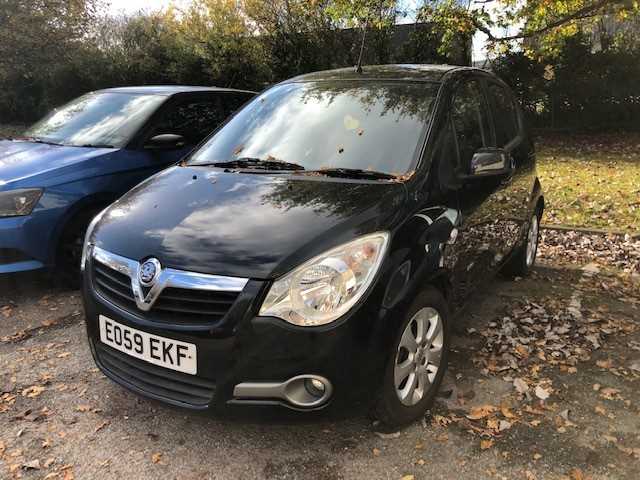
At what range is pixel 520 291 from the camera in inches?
187

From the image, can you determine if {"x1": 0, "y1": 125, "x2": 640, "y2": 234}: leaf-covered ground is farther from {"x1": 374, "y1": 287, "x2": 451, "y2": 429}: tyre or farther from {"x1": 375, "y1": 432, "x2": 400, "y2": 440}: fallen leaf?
{"x1": 375, "y1": 432, "x2": 400, "y2": 440}: fallen leaf

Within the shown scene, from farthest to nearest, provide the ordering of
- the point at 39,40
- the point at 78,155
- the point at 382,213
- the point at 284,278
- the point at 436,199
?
the point at 39,40
the point at 78,155
the point at 436,199
the point at 382,213
the point at 284,278

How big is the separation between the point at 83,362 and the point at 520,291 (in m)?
3.43

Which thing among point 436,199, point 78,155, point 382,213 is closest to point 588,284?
point 436,199

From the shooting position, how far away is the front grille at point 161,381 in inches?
95.7

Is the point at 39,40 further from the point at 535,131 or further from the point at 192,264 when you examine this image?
the point at 192,264

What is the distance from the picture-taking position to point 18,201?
4242mm

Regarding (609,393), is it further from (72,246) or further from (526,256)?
(72,246)

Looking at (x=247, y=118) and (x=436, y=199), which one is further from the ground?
(x=247, y=118)

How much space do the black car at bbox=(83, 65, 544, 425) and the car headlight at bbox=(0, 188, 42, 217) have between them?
1447 millimetres

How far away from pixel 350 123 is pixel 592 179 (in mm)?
7282

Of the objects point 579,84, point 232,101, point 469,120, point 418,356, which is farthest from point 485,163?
point 579,84

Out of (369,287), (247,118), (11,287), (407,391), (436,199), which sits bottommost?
(11,287)

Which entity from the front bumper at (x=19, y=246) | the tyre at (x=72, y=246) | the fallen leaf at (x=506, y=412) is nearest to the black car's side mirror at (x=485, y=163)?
the fallen leaf at (x=506, y=412)
